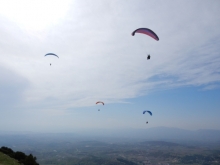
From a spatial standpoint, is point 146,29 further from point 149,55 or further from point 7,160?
point 7,160

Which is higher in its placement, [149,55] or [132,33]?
[132,33]

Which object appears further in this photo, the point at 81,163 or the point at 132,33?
the point at 81,163

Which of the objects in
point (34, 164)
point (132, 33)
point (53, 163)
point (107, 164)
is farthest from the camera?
point (53, 163)

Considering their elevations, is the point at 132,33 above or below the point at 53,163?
above

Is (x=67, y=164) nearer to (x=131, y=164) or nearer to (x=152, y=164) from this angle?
(x=131, y=164)

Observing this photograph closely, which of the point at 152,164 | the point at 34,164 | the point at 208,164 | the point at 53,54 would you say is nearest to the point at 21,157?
the point at 34,164

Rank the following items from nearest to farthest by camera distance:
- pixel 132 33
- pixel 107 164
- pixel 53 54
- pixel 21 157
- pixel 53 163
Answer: pixel 21 157 < pixel 132 33 < pixel 53 54 < pixel 107 164 < pixel 53 163

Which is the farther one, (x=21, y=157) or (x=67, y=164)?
(x=67, y=164)

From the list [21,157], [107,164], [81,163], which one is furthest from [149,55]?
[81,163]

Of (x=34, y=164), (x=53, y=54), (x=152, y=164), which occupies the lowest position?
(x=152, y=164)
